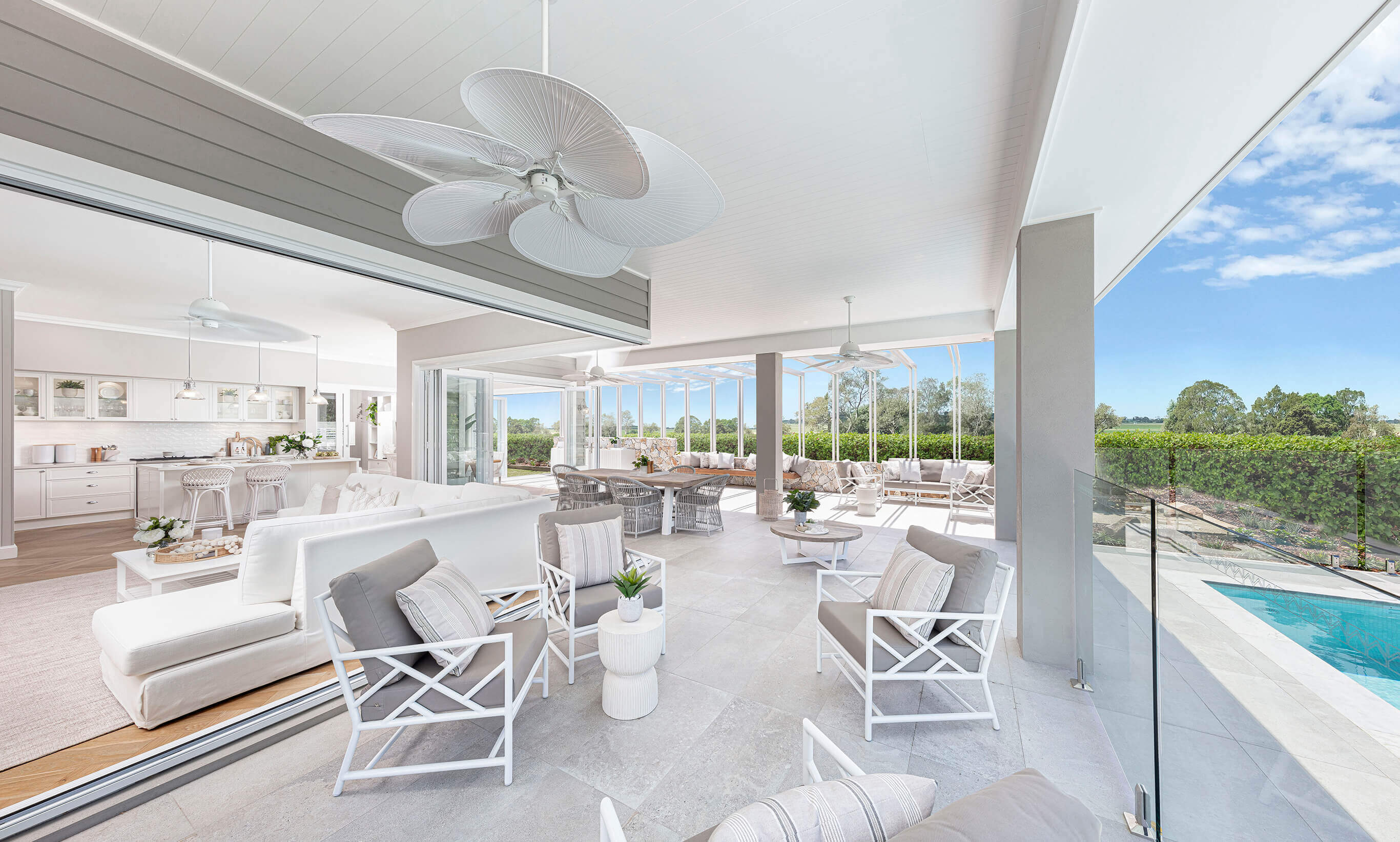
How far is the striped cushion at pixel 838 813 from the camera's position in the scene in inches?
28.1

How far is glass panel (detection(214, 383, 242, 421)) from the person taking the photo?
821 cm

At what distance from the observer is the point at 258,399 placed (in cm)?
854

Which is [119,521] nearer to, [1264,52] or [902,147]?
[902,147]

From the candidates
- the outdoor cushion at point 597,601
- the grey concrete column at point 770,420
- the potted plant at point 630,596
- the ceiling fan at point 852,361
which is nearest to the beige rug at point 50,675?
the outdoor cushion at point 597,601

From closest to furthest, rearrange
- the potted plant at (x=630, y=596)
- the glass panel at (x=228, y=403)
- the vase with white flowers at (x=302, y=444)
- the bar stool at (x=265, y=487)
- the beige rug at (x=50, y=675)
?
the beige rug at (x=50, y=675)
the potted plant at (x=630, y=596)
the bar stool at (x=265, y=487)
the glass panel at (x=228, y=403)
the vase with white flowers at (x=302, y=444)

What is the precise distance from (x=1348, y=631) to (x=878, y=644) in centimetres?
160

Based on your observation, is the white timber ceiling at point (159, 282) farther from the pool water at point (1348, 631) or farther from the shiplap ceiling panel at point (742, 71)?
the pool water at point (1348, 631)

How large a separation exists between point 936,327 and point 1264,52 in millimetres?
5302

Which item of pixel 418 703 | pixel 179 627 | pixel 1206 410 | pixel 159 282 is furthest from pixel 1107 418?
pixel 159 282

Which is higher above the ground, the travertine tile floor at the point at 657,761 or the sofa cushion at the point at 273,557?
the sofa cushion at the point at 273,557

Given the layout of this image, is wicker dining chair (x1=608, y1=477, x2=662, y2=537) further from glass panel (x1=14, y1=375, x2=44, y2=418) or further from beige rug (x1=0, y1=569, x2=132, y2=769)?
glass panel (x1=14, y1=375, x2=44, y2=418)

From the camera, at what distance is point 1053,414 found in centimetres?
292

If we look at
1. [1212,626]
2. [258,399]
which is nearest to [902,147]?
[1212,626]

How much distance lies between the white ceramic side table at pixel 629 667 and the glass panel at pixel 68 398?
9.72 m
